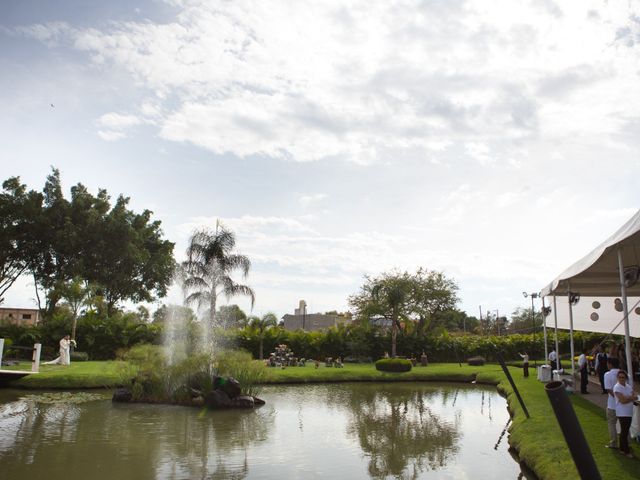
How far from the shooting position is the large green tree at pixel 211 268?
2666cm

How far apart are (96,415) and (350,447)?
818 cm

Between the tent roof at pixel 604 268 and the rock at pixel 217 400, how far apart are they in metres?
11.5

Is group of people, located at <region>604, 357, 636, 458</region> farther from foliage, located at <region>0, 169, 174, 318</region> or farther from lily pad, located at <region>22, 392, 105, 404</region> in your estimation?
foliage, located at <region>0, 169, 174, 318</region>

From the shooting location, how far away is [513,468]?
10617 millimetres

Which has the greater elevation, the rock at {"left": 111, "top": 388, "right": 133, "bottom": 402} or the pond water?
the rock at {"left": 111, "top": 388, "right": 133, "bottom": 402}

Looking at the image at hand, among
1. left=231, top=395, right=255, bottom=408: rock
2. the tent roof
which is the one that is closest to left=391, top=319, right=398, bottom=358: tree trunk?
the tent roof

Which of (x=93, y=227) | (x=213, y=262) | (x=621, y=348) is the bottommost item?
(x=621, y=348)

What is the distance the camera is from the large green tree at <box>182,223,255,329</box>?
87.5 feet

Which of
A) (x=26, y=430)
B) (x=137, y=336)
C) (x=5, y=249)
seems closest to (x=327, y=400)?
(x=26, y=430)

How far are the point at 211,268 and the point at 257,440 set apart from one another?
588 inches

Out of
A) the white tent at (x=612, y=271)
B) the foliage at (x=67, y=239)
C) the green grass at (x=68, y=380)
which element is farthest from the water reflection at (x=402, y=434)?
the foliage at (x=67, y=239)

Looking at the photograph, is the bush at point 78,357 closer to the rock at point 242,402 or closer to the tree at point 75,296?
the tree at point 75,296

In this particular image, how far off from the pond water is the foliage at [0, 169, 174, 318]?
20.6 metres

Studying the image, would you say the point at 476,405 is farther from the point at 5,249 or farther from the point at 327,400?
the point at 5,249
